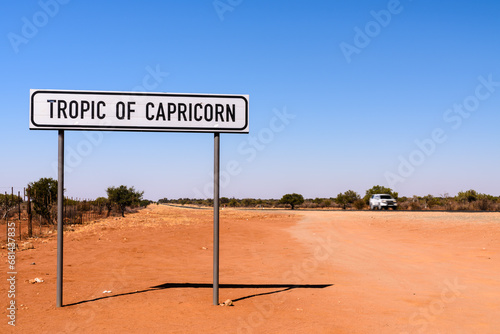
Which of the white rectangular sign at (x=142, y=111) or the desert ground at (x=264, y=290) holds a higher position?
the white rectangular sign at (x=142, y=111)

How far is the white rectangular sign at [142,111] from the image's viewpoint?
6.25 meters

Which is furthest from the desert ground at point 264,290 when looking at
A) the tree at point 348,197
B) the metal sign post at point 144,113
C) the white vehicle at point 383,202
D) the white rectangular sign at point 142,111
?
the tree at point 348,197

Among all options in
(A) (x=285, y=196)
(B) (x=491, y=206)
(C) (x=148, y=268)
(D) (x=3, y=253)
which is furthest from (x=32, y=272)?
(A) (x=285, y=196)

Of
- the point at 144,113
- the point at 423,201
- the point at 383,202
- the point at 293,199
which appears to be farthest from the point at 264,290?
the point at 293,199

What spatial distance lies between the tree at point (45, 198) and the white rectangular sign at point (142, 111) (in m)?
23.7

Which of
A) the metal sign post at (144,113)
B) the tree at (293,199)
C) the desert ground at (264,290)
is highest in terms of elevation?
the metal sign post at (144,113)

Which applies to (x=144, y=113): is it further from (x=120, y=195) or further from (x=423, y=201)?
(x=423, y=201)

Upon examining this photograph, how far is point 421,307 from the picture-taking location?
6.43 metres

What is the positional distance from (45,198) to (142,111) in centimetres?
2624

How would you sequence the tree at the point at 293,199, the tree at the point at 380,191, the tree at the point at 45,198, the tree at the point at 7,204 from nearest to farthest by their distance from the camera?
the tree at the point at 7,204 < the tree at the point at 45,198 < the tree at the point at 380,191 < the tree at the point at 293,199

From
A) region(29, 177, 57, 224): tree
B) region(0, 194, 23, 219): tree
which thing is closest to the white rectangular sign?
region(0, 194, 23, 219): tree

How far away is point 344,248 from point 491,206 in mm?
38234

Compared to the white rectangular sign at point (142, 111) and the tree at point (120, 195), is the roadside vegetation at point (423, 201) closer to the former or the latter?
the tree at point (120, 195)

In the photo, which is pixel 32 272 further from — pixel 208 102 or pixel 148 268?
pixel 208 102
